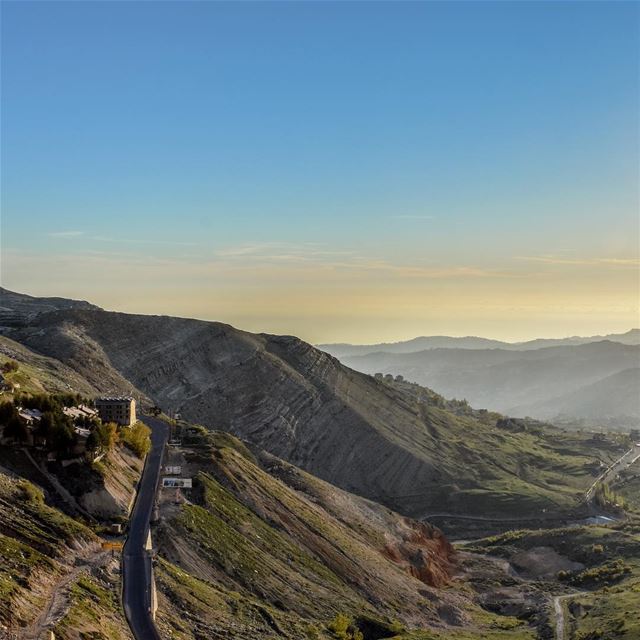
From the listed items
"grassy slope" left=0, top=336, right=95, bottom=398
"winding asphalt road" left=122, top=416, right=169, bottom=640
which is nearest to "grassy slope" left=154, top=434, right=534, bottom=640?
"winding asphalt road" left=122, top=416, right=169, bottom=640

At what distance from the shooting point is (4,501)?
46031 mm

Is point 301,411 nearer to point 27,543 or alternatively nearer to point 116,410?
point 116,410

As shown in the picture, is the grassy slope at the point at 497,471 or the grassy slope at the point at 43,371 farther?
the grassy slope at the point at 497,471

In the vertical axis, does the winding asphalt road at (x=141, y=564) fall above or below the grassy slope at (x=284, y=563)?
above

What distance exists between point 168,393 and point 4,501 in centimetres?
9439

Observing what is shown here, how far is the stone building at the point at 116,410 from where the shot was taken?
75.5 metres

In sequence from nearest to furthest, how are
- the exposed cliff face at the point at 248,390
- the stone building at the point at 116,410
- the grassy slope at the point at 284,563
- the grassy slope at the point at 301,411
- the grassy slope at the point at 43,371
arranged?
the grassy slope at the point at 284,563 < the stone building at the point at 116,410 < the grassy slope at the point at 43,371 < the exposed cliff face at the point at 248,390 < the grassy slope at the point at 301,411

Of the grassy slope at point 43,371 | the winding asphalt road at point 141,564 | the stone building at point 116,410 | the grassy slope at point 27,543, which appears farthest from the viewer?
the grassy slope at point 43,371

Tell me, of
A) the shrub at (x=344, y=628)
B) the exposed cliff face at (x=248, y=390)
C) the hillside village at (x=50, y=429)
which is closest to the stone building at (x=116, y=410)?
the hillside village at (x=50, y=429)

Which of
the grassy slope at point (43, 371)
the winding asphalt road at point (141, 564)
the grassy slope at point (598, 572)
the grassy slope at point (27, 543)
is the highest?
the grassy slope at point (43, 371)

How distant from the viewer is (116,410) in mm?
76312

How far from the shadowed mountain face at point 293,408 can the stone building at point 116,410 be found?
47327 mm

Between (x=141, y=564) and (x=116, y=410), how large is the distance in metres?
30.8

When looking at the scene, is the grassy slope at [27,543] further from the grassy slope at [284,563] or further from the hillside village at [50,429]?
the grassy slope at [284,563]
